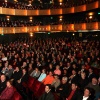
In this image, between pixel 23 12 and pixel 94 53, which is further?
pixel 23 12

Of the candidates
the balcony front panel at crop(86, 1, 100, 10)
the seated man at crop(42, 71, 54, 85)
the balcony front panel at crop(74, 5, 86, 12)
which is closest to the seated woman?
the seated man at crop(42, 71, 54, 85)

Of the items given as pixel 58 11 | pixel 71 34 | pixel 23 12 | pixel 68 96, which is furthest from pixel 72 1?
pixel 68 96

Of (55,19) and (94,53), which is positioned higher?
(55,19)

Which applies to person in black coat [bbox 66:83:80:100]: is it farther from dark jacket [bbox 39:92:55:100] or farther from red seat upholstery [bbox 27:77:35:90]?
red seat upholstery [bbox 27:77:35:90]

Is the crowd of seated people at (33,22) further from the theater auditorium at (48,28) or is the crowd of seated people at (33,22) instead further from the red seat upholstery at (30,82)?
the red seat upholstery at (30,82)

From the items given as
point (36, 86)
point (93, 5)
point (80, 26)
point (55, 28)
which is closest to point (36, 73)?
point (36, 86)

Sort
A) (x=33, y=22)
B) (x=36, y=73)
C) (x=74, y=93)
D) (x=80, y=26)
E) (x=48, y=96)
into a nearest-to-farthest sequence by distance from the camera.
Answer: (x=48, y=96) < (x=74, y=93) < (x=36, y=73) < (x=80, y=26) < (x=33, y=22)

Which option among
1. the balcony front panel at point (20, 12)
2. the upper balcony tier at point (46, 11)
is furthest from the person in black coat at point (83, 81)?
the balcony front panel at point (20, 12)

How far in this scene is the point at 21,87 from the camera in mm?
8578

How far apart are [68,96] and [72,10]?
1979 cm

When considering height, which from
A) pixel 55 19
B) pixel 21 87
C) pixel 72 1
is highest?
pixel 72 1

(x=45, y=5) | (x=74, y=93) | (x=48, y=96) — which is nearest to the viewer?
(x=48, y=96)

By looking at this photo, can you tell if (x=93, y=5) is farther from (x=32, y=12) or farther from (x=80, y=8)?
(x=32, y=12)

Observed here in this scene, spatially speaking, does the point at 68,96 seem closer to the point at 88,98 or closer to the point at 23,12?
the point at 88,98
